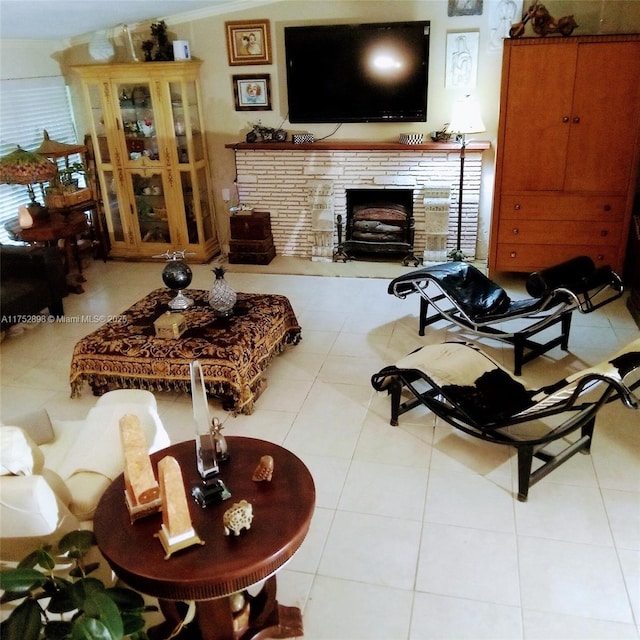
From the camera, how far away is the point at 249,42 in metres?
5.74

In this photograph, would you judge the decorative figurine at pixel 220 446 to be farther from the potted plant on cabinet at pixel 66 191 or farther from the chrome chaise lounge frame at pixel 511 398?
the potted plant on cabinet at pixel 66 191

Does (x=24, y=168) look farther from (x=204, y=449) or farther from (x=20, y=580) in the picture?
(x=20, y=580)

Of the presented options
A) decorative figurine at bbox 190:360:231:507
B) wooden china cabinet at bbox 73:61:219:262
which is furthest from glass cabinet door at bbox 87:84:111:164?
decorative figurine at bbox 190:360:231:507

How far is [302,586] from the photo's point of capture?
2.32 metres

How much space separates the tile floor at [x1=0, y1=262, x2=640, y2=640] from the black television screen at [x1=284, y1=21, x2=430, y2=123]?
2.38 m

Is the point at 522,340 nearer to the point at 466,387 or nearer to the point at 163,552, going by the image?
the point at 466,387

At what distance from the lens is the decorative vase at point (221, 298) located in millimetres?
3773

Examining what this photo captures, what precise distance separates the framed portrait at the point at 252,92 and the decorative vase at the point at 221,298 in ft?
9.20

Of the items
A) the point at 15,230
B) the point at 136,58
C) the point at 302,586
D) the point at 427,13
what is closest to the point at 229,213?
the point at 136,58

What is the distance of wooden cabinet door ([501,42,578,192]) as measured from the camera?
15.2ft

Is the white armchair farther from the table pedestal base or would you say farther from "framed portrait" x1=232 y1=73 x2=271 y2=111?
"framed portrait" x1=232 y1=73 x2=271 y2=111

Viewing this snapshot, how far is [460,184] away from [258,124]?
6.88 feet

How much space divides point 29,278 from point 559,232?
4.26m

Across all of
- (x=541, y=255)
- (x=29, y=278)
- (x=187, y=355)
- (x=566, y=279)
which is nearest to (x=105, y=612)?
(x=187, y=355)
